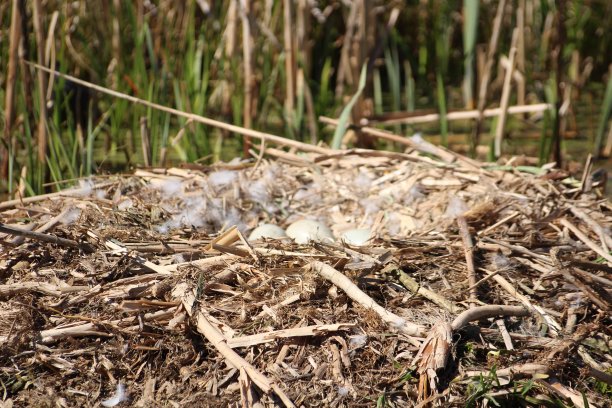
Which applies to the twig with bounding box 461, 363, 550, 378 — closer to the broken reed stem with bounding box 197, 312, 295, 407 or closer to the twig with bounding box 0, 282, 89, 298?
the broken reed stem with bounding box 197, 312, 295, 407

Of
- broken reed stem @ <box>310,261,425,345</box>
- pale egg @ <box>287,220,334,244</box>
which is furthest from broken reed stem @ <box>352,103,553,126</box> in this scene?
broken reed stem @ <box>310,261,425,345</box>

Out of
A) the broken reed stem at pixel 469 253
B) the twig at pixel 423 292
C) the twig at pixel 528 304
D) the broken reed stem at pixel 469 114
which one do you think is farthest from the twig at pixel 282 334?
the broken reed stem at pixel 469 114

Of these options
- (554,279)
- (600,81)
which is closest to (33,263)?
(554,279)

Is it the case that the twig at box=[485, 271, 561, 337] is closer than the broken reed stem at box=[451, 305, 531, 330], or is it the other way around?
the broken reed stem at box=[451, 305, 531, 330]

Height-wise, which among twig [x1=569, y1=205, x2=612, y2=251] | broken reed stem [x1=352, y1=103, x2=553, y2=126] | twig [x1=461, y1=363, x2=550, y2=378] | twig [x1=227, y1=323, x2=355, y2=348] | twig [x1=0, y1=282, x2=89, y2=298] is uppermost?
twig [x1=0, y1=282, x2=89, y2=298]

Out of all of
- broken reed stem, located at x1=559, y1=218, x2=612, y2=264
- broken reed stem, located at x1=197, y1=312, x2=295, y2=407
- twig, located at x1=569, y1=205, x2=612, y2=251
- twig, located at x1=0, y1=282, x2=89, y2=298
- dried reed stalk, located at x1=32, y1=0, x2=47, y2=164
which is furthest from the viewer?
dried reed stalk, located at x1=32, y1=0, x2=47, y2=164

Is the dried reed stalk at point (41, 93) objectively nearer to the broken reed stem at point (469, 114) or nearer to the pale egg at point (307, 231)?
the pale egg at point (307, 231)

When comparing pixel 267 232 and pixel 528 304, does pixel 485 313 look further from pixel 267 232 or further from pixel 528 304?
pixel 267 232

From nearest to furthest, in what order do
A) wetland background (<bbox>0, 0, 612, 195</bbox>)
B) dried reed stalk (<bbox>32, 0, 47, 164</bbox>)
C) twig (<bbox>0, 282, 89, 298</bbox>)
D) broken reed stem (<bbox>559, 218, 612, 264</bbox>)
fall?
twig (<bbox>0, 282, 89, 298</bbox>) < broken reed stem (<bbox>559, 218, 612, 264</bbox>) < dried reed stalk (<bbox>32, 0, 47, 164</bbox>) < wetland background (<bbox>0, 0, 612, 195</bbox>)

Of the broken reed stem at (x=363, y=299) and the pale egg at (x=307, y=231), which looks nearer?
the broken reed stem at (x=363, y=299)
